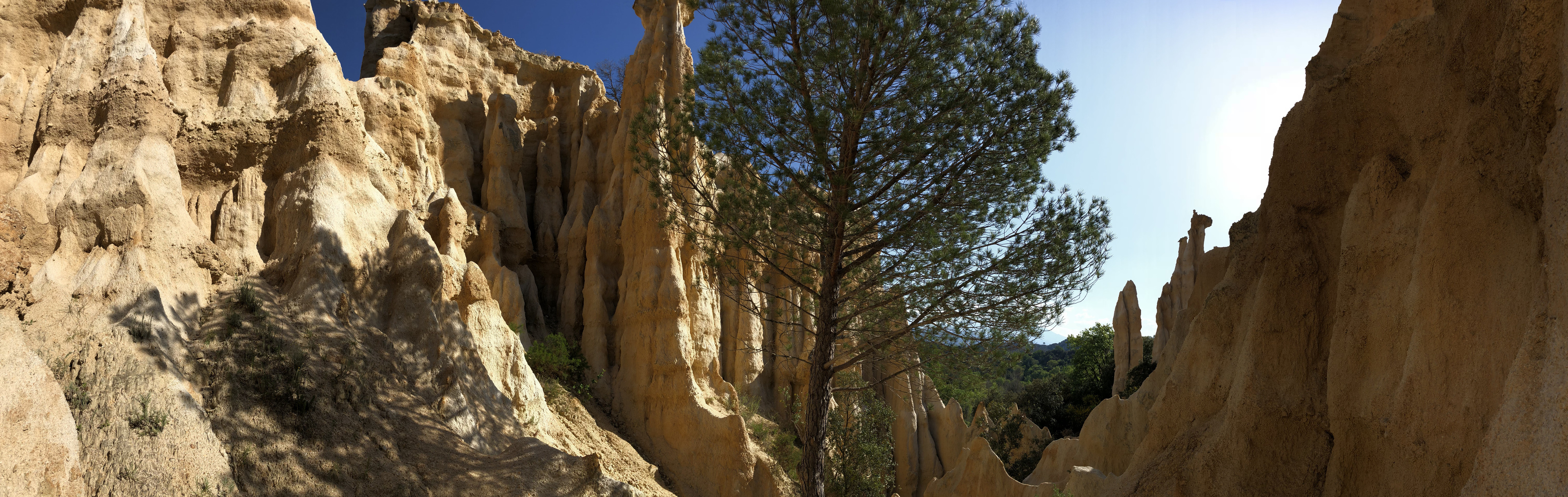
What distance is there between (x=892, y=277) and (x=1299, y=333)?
4.99 meters

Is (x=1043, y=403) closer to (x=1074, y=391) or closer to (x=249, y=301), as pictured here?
(x=1074, y=391)

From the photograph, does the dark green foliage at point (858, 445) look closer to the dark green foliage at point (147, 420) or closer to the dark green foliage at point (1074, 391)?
the dark green foliage at point (1074, 391)

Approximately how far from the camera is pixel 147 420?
680 cm

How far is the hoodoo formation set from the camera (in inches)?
218

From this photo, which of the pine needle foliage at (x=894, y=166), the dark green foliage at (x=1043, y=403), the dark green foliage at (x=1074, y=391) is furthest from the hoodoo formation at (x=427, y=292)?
the dark green foliage at (x=1043, y=403)

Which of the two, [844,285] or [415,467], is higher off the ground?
[844,285]

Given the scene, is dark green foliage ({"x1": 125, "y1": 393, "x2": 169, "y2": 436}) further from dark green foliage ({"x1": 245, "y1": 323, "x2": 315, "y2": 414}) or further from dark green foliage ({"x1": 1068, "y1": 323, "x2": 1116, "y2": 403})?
dark green foliage ({"x1": 1068, "y1": 323, "x2": 1116, "y2": 403})

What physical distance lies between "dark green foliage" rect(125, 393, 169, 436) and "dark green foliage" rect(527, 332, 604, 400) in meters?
12.4

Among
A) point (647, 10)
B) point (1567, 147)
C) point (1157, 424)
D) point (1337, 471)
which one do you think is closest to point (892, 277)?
point (1157, 424)

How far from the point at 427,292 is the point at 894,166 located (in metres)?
7.20

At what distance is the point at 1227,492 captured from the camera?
8.05 meters

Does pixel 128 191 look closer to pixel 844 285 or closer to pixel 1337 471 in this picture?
pixel 844 285

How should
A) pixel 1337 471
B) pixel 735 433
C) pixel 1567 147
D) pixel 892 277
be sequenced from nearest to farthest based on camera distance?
pixel 1567 147 < pixel 1337 471 < pixel 892 277 < pixel 735 433

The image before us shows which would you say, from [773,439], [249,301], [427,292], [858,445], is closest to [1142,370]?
[858,445]
